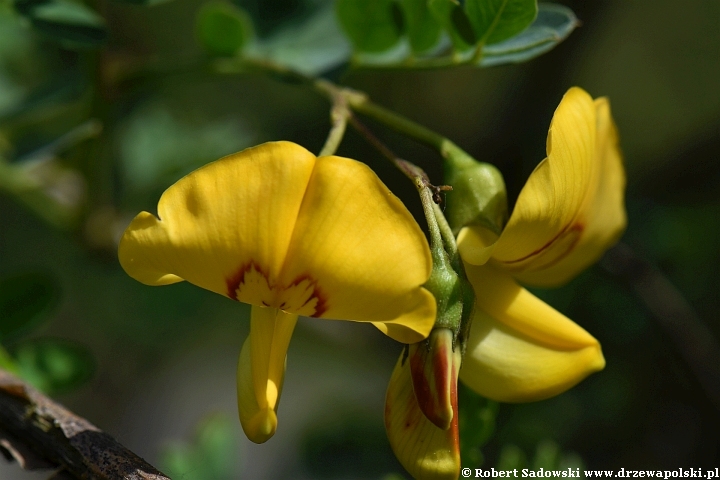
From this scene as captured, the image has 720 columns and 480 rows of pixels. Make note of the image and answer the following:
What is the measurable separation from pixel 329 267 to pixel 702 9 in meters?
2.92

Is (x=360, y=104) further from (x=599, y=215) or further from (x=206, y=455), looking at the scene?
(x=206, y=455)

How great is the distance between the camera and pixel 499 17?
867 mm

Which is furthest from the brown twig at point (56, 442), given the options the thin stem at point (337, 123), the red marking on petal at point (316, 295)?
the thin stem at point (337, 123)

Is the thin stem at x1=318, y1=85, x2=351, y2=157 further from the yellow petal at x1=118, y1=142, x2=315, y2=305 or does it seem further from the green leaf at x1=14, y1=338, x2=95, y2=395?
the green leaf at x1=14, y1=338, x2=95, y2=395

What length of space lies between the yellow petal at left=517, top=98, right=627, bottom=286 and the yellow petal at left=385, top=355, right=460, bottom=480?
0.21m

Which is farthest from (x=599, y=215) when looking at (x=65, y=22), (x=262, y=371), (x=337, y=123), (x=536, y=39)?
(x=65, y=22)

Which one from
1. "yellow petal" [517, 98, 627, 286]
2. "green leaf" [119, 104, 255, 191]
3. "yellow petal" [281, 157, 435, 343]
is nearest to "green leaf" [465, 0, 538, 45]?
"yellow petal" [517, 98, 627, 286]

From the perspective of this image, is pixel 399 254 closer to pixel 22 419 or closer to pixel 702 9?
pixel 22 419

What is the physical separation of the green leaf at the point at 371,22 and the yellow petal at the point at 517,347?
1.23ft

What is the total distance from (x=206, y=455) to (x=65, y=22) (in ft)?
2.33

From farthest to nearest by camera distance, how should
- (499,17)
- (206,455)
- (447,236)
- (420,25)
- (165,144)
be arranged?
(165,144) < (206,455) < (420,25) < (499,17) < (447,236)

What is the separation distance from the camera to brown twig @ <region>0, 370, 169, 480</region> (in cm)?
67

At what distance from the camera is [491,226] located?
0.81 meters

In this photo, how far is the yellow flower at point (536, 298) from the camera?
0.76m
